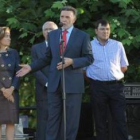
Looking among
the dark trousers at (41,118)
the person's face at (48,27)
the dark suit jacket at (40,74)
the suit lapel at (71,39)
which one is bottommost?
the dark trousers at (41,118)

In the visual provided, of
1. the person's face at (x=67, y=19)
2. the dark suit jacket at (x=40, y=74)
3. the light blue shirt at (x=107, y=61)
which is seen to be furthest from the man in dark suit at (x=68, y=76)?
the dark suit jacket at (x=40, y=74)

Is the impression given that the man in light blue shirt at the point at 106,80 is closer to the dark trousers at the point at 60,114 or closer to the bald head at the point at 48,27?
the bald head at the point at 48,27

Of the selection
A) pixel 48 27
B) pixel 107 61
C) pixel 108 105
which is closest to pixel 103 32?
pixel 107 61

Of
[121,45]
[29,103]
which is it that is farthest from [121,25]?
[29,103]

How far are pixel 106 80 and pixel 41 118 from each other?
1.08 meters

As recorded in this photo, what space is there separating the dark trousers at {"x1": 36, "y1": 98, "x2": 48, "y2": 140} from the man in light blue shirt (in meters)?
0.69

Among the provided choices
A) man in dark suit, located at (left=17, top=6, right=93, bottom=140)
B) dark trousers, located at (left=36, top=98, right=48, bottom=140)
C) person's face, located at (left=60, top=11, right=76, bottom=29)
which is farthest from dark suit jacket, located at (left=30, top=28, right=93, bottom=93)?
dark trousers, located at (left=36, top=98, right=48, bottom=140)

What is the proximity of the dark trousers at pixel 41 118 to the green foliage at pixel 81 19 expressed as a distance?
0.90 m

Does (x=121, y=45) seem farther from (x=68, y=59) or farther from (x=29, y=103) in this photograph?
(x=29, y=103)

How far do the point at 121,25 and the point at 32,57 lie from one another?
132 centimetres

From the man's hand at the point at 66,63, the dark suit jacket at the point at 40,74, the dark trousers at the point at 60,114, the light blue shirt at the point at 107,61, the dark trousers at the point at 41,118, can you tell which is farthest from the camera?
the dark trousers at the point at 41,118

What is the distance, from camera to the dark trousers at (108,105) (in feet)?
24.3

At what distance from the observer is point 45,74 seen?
7.64 m

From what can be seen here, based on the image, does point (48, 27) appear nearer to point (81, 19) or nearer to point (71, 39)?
Answer: point (81, 19)
